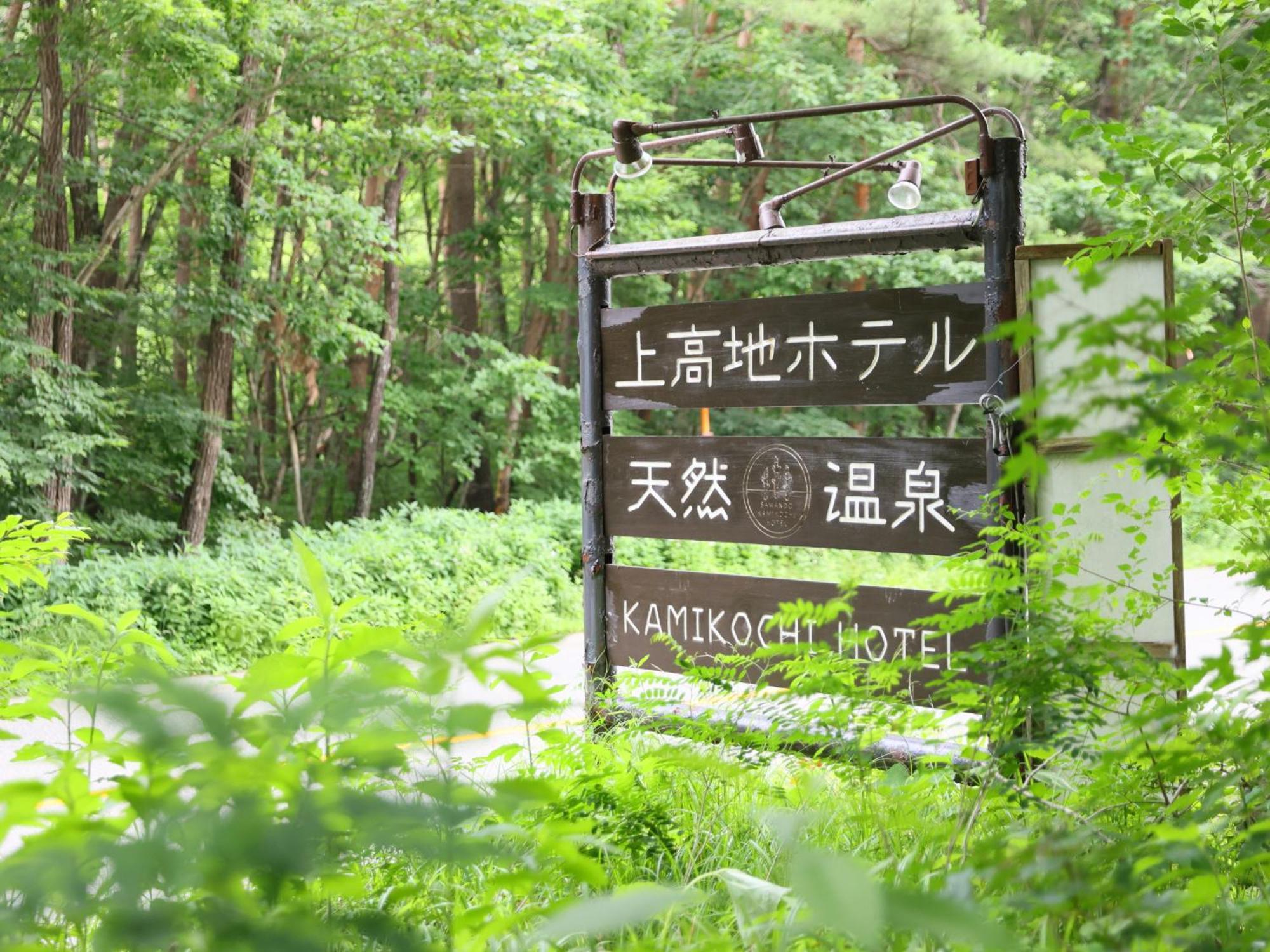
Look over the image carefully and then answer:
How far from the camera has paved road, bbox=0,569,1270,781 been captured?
327 cm

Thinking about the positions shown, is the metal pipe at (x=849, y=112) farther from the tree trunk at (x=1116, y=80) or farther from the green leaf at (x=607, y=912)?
the tree trunk at (x=1116, y=80)

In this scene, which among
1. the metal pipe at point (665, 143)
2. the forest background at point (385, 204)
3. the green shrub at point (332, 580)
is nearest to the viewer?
the metal pipe at point (665, 143)

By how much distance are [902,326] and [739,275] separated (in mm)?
13661

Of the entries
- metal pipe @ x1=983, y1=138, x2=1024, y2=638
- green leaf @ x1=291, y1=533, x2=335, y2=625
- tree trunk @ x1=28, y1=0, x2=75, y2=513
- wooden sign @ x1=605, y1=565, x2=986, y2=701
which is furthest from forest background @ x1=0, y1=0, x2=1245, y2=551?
green leaf @ x1=291, y1=533, x2=335, y2=625

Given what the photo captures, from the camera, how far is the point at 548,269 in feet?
56.6

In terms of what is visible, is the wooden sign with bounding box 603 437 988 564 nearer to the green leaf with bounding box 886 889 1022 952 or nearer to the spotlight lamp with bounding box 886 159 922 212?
the spotlight lamp with bounding box 886 159 922 212

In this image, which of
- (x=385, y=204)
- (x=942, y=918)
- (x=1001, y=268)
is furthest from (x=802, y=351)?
(x=385, y=204)

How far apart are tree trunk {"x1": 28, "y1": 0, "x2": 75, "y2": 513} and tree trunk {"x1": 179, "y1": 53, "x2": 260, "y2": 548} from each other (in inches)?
63.3

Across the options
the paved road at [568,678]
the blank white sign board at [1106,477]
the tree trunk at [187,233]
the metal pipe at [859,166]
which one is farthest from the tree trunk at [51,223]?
the blank white sign board at [1106,477]

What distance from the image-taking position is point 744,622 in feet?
13.5

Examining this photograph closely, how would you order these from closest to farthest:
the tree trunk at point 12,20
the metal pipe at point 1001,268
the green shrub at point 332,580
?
the metal pipe at point 1001,268
the green shrub at point 332,580
the tree trunk at point 12,20

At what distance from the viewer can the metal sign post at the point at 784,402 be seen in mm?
3672

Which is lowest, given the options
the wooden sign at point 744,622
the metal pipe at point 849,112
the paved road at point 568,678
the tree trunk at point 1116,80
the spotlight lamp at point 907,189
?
the paved road at point 568,678

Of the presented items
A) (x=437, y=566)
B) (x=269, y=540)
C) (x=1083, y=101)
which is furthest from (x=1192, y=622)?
(x=1083, y=101)
